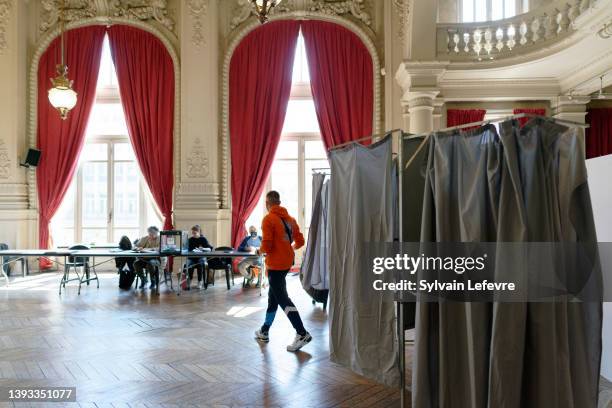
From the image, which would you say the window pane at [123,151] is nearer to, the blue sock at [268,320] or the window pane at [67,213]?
the window pane at [67,213]

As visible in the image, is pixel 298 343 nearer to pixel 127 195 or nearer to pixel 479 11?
pixel 127 195

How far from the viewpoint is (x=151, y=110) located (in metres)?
9.13

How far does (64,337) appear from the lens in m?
4.58

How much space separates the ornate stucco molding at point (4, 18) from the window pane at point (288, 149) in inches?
245

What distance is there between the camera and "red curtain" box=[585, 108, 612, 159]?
9023 millimetres

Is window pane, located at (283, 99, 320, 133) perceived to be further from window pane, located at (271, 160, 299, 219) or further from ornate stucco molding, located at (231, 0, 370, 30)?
ornate stucco molding, located at (231, 0, 370, 30)

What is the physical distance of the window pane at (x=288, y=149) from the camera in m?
9.62

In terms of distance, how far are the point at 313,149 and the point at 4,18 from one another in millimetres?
7132

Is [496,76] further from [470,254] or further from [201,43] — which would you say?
[470,254]

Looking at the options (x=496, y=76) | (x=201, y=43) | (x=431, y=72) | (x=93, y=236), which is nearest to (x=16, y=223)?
(x=93, y=236)

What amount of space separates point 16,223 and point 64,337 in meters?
5.87

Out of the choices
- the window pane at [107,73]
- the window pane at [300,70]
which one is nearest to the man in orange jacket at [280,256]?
the window pane at [300,70]

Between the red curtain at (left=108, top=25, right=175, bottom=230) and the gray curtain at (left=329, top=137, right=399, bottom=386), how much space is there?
6.43 metres

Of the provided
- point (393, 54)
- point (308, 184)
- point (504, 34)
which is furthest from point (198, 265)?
point (504, 34)
